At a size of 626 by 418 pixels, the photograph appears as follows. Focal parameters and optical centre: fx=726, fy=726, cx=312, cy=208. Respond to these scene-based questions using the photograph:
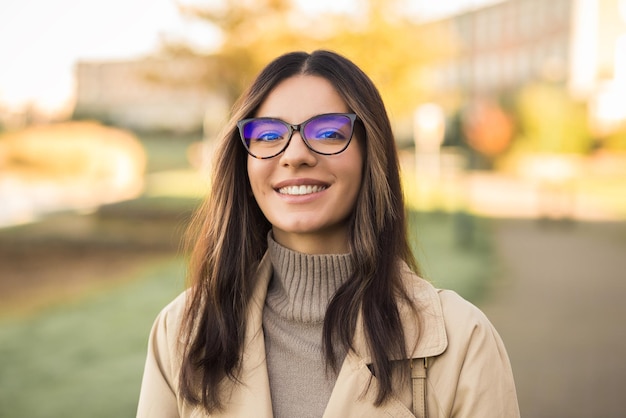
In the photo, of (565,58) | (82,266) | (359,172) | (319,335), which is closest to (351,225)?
(359,172)

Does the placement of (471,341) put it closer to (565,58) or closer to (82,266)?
(82,266)

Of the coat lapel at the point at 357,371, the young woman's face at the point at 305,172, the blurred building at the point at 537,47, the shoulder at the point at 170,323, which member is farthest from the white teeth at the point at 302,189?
the blurred building at the point at 537,47

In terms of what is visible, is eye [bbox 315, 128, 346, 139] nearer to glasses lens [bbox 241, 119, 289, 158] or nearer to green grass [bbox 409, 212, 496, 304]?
glasses lens [bbox 241, 119, 289, 158]

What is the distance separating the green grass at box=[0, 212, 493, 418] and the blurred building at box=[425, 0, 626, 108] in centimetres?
1106

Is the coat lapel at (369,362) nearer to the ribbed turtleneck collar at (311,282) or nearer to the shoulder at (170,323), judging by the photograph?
the ribbed turtleneck collar at (311,282)

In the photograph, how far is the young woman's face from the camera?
6.61 ft

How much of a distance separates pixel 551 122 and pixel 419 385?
80.9 ft

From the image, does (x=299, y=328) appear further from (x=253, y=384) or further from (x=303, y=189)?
(x=303, y=189)

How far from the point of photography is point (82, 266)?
1162 centimetres

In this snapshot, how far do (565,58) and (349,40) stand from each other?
23124 mm

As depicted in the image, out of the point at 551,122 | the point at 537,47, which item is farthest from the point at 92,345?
the point at 537,47

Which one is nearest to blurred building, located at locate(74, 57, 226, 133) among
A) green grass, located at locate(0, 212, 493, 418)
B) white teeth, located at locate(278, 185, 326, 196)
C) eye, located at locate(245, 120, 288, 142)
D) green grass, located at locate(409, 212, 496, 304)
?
green grass, located at locate(0, 212, 493, 418)

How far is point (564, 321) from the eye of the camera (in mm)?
8617

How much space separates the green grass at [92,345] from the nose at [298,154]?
1846mm
